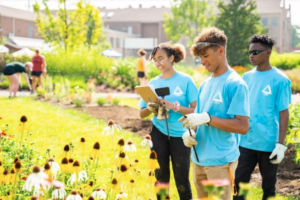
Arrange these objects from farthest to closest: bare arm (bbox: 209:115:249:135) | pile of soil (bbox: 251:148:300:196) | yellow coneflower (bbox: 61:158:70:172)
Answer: pile of soil (bbox: 251:148:300:196)
bare arm (bbox: 209:115:249:135)
yellow coneflower (bbox: 61:158:70:172)

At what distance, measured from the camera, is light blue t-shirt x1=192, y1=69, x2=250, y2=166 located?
302 centimetres

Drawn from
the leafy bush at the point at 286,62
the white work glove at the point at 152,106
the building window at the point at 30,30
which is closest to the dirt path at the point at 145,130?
the white work glove at the point at 152,106

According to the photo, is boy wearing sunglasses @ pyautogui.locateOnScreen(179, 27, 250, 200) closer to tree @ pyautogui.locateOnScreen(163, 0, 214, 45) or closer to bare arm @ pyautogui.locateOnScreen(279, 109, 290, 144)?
bare arm @ pyautogui.locateOnScreen(279, 109, 290, 144)

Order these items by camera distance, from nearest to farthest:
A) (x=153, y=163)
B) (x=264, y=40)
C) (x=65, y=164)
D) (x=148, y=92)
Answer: (x=65, y=164) < (x=153, y=163) < (x=148, y=92) < (x=264, y=40)

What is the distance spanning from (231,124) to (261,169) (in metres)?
1.34

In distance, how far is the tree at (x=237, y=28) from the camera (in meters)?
35.0

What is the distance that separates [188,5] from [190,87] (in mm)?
41256

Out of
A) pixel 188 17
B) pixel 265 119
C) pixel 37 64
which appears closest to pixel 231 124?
pixel 265 119

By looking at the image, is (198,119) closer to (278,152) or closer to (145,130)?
(278,152)

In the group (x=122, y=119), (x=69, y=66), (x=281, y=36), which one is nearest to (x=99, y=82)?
(x=69, y=66)

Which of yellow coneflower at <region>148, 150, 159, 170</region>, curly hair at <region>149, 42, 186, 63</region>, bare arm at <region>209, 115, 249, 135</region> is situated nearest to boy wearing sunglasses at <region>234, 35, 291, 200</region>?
curly hair at <region>149, 42, 186, 63</region>

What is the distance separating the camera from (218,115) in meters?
3.11

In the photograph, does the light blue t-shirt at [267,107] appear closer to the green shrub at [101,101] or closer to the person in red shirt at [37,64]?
the green shrub at [101,101]

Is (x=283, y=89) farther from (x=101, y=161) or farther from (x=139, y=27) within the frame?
(x=139, y=27)
